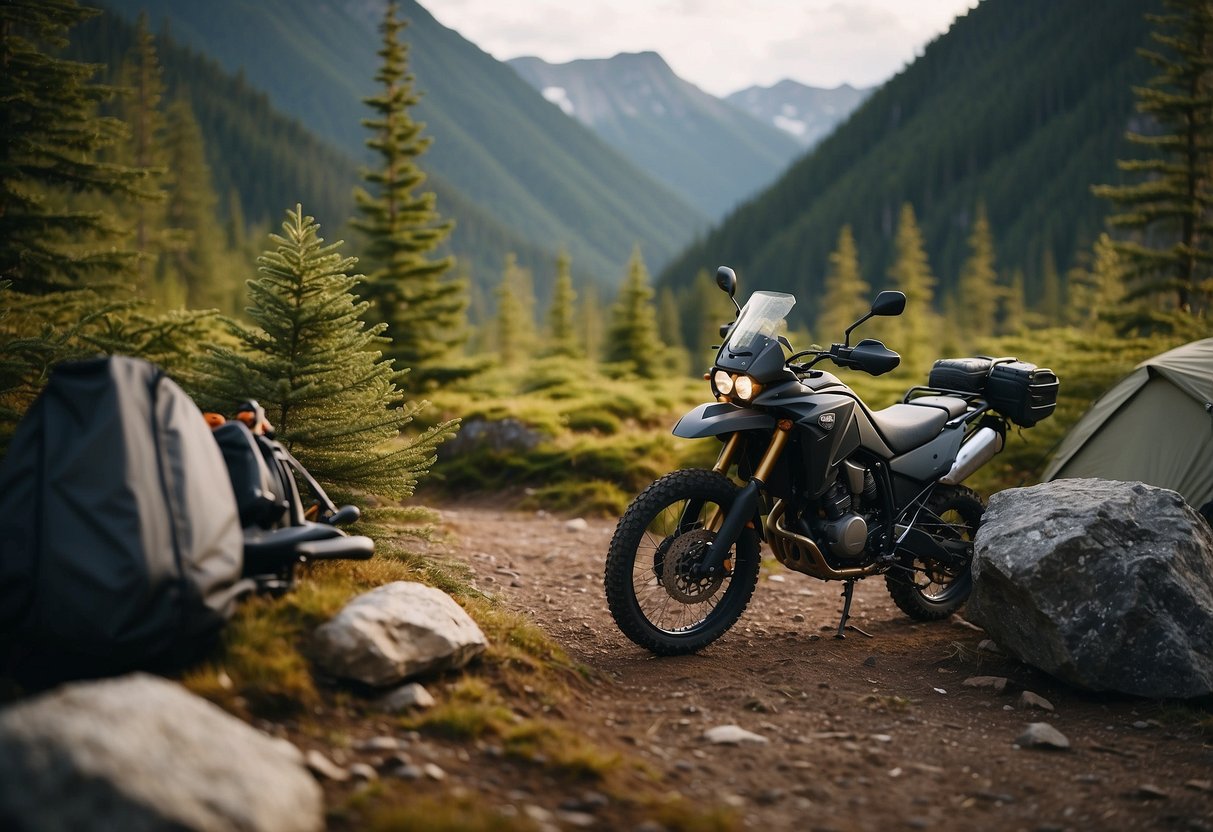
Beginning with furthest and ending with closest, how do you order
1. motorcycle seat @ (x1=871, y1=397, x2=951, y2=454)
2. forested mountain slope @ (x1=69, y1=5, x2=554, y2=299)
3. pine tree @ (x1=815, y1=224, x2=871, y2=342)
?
forested mountain slope @ (x1=69, y1=5, x2=554, y2=299) → pine tree @ (x1=815, y1=224, x2=871, y2=342) → motorcycle seat @ (x1=871, y1=397, x2=951, y2=454)

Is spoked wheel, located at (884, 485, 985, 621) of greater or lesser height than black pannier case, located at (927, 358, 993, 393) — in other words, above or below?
below

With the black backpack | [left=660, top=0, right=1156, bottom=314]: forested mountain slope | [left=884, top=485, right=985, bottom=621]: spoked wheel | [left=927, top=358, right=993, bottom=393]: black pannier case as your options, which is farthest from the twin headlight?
[left=660, top=0, right=1156, bottom=314]: forested mountain slope

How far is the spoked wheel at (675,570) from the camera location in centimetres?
582

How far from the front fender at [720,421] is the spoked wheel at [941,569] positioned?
1.93 meters

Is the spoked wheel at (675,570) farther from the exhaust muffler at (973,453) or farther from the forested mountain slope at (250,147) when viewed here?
the forested mountain slope at (250,147)

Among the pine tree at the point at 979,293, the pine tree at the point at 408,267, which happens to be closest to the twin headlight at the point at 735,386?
the pine tree at the point at 408,267

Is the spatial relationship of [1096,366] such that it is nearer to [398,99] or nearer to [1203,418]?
[1203,418]

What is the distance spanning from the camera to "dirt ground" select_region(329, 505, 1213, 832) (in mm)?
4031

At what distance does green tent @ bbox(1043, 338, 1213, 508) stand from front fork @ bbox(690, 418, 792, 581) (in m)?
3.94

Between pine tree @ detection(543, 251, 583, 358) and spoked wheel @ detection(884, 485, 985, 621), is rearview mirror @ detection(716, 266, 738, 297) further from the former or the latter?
pine tree @ detection(543, 251, 583, 358)

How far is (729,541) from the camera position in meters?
5.97

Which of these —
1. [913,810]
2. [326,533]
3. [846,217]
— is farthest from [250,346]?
[846,217]

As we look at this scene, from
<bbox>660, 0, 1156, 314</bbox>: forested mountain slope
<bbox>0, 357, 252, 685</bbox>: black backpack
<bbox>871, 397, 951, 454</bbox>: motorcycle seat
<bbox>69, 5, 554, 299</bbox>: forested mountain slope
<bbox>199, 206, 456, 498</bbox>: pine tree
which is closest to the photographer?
<bbox>0, 357, 252, 685</bbox>: black backpack

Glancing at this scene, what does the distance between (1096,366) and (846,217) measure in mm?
147540
